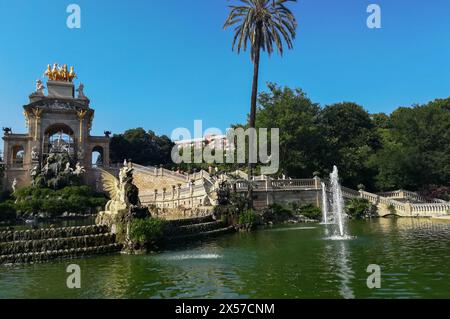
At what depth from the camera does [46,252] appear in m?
16.0

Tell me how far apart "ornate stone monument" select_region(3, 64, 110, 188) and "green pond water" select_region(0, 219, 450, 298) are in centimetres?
4433

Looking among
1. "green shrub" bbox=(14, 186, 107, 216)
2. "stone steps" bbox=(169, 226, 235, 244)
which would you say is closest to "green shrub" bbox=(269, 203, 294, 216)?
"stone steps" bbox=(169, 226, 235, 244)

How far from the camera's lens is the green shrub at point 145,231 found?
693 inches

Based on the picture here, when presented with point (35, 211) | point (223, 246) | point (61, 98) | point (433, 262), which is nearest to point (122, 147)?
point (61, 98)

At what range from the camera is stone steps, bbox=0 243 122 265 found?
15484 millimetres

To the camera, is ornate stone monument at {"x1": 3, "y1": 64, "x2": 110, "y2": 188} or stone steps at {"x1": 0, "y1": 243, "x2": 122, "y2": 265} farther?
ornate stone monument at {"x1": 3, "y1": 64, "x2": 110, "y2": 188}

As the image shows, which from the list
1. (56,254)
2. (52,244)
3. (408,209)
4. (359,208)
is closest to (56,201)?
(52,244)

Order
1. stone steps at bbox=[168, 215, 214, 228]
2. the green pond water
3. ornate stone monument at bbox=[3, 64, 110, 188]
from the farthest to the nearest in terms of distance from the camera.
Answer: ornate stone monument at bbox=[3, 64, 110, 188] → stone steps at bbox=[168, 215, 214, 228] → the green pond water

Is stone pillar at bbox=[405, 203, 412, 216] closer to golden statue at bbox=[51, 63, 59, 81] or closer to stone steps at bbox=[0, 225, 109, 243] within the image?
stone steps at bbox=[0, 225, 109, 243]

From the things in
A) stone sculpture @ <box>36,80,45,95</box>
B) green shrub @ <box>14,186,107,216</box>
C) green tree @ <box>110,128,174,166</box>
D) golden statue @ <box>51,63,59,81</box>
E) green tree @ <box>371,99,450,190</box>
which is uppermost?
golden statue @ <box>51,63,59,81</box>

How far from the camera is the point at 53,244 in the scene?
16359 mm

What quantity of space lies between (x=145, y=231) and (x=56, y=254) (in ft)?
12.4

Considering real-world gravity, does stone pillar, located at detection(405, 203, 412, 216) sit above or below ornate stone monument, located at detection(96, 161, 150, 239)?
below

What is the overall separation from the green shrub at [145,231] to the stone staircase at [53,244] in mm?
992
